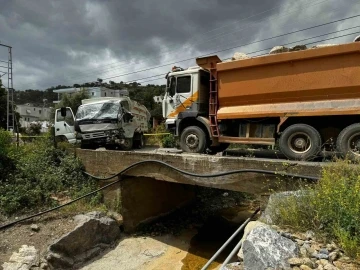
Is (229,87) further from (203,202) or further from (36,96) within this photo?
(36,96)

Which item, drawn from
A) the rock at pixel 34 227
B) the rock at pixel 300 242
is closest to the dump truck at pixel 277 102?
the rock at pixel 300 242

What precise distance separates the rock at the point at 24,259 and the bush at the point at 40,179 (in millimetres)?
1670

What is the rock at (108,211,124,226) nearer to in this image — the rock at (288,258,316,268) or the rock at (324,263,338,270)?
the rock at (288,258,316,268)

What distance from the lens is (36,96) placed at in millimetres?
107000

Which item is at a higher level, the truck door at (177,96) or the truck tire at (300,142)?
the truck door at (177,96)

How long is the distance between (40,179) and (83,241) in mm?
2998

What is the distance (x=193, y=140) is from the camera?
337 inches

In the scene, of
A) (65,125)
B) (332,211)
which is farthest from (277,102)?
(65,125)

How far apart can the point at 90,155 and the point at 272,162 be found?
21.3 ft

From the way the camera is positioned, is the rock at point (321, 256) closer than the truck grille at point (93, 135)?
Yes

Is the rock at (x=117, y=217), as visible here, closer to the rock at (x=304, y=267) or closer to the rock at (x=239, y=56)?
the rock at (x=239, y=56)

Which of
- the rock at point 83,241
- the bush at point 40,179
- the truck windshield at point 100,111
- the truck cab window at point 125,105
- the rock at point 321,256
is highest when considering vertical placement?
the truck cab window at point 125,105

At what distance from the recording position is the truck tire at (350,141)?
20.1 feet

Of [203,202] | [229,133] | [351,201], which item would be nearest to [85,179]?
[229,133]
